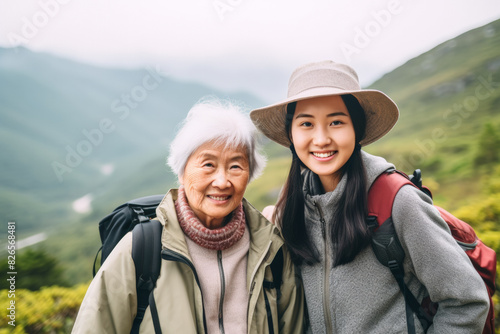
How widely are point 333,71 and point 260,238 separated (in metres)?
1.26

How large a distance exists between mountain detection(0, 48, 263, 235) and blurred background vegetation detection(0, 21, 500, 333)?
0.16m

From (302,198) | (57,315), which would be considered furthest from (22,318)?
(302,198)

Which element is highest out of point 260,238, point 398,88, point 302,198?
point 398,88

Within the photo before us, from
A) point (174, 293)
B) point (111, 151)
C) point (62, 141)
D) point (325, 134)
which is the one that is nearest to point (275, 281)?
point (174, 293)

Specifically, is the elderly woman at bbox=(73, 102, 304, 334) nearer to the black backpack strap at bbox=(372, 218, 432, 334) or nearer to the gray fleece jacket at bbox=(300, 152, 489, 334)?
the gray fleece jacket at bbox=(300, 152, 489, 334)

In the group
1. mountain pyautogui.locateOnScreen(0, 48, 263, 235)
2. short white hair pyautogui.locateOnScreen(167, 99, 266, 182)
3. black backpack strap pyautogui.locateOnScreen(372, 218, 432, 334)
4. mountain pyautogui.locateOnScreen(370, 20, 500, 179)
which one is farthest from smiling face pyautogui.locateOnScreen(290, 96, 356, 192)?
mountain pyautogui.locateOnScreen(0, 48, 263, 235)

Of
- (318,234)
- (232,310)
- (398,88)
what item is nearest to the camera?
(232,310)

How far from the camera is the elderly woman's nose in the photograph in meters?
2.13

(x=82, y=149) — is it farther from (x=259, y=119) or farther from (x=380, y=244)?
(x=380, y=244)

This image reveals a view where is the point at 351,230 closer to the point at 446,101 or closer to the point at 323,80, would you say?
the point at 323,80

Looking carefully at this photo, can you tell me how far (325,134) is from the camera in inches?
83.4

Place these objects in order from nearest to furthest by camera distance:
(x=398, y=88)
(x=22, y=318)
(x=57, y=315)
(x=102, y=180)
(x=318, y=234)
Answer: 1. (x=318, y=234)
2. (x=22, y=318)
3. (x=57, y=315)
4. (x=398, y=88)
5. (x=102, y=180)

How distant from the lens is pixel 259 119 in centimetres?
261

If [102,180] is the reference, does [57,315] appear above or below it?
below
